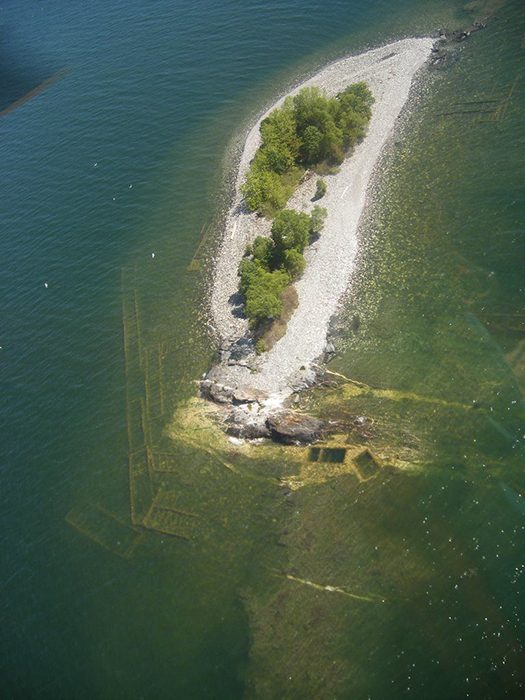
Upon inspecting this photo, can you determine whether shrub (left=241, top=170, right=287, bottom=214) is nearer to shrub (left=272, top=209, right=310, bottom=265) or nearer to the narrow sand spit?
the narrow sand spit

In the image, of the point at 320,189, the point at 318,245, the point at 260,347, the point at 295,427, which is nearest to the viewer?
the point at 295,427

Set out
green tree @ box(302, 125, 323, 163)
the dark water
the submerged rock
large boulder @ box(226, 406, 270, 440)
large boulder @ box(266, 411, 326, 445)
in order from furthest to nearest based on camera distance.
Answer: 1. green tree @ box(302, 125, 323, 163)
2. the submerged rock
3. large boulder @ box(226, 406, 270, 440)
4. large boulder @ box(266, 411, 326, 445)
5. the dark water

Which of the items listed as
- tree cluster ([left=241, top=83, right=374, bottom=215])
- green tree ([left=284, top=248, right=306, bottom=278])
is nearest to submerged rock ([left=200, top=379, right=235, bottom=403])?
green tree ([left=284, top=248, right=306, bottom=278])

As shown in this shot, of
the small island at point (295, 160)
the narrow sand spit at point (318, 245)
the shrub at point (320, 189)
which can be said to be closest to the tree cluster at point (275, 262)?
the small island at point (295, 160)

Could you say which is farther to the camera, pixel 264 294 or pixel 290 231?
pixel 290 231

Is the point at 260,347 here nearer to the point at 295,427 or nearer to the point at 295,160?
the point at 295,427

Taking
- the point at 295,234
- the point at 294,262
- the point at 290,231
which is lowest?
the point at 294,262

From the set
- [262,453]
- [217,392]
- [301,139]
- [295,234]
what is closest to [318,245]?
[295,234]

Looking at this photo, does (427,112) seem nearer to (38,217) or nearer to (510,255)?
(510,255)
